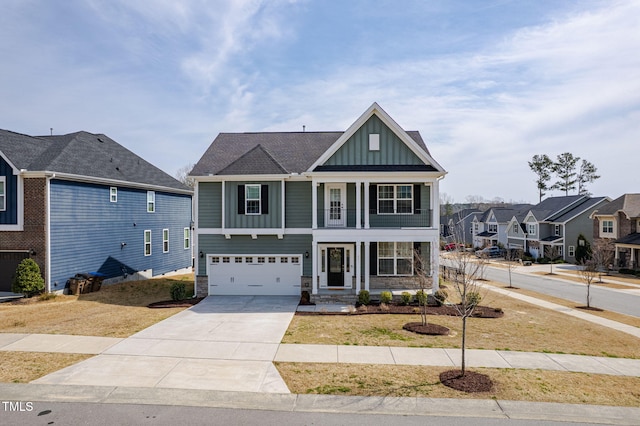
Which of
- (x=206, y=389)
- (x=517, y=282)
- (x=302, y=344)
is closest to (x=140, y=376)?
(x=206, y=389)

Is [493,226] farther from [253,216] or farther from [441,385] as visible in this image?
[441,385]

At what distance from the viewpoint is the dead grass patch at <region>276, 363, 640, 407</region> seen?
8188 mm

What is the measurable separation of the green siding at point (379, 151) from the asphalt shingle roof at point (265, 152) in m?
2.70

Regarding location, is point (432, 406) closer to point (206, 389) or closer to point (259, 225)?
point (206, 389)

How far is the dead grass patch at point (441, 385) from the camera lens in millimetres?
8188

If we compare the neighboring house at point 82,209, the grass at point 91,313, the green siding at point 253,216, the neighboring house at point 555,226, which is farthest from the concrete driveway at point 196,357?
the neighboring house at point 555,226

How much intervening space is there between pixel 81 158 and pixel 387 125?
16.9 meters

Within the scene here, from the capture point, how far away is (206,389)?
838 centimetres

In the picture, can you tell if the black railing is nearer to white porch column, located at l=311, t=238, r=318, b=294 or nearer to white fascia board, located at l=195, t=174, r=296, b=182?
white porch column, located at l=311, t=238, r=318, b=294

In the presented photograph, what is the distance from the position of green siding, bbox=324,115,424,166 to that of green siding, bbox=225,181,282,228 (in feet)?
10.1

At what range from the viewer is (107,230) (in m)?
21.7

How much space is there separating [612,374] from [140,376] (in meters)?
11.8

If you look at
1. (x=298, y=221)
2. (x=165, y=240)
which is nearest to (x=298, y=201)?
(x=298, y=221)

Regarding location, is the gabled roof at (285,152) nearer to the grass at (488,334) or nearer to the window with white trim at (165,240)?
the grass at (488,334)
